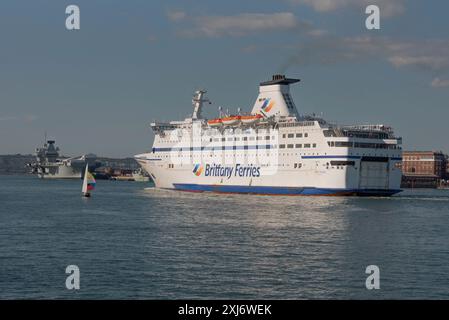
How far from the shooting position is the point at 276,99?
78.2 metres

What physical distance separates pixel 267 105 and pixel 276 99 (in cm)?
129

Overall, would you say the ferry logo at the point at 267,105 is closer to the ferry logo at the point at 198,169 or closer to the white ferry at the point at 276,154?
the white ferry at the point at 276,154

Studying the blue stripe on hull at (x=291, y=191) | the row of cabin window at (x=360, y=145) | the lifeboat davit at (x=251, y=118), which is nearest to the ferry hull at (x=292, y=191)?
the blue stripe on hull at (x=291, y=191)

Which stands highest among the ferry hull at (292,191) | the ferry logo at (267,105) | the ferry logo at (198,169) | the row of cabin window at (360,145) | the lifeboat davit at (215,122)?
the ferry logo at (267,105)

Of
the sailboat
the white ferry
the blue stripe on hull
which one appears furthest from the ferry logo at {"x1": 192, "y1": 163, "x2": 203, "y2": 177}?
the sailboat

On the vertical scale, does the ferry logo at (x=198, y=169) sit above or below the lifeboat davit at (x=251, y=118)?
below

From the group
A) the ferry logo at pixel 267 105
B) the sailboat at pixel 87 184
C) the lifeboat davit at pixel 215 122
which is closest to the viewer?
the sailboat at pixel 87 184

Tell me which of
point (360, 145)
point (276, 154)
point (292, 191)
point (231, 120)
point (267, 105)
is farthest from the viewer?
point (267, 105)

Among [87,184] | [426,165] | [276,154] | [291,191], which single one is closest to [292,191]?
[291,191]

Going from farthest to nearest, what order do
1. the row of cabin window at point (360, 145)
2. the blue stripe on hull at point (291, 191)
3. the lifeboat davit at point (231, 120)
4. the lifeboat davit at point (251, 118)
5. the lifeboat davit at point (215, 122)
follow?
the lifeboat davit at point (215, 122)
the lifeboat davit at point (231, 120)
the lifeboat davit at point (251, 118)
the blue stripe on hull at point (291, 191)
the row of cabin window at point (360, 145)

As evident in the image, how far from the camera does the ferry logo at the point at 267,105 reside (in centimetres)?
7812

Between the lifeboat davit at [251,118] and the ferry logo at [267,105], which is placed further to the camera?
the ferry logo at [267,105]

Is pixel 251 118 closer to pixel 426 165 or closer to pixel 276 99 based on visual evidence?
pixel 276 99

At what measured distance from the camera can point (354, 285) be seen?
22.1 metres
